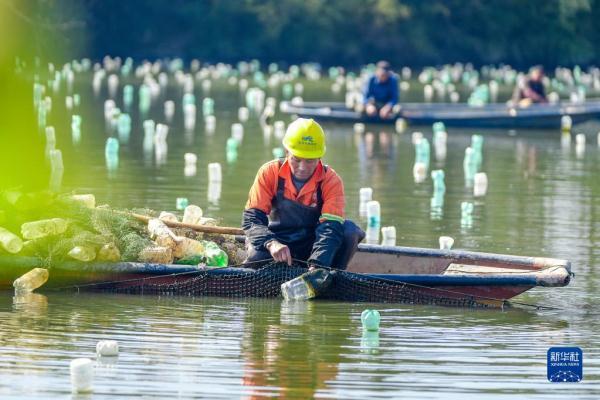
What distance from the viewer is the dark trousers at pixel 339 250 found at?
13391 mm

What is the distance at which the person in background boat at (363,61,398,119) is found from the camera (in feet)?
109

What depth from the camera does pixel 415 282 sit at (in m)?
13.3

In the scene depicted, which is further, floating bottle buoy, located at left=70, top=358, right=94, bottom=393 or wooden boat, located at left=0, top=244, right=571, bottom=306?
wooden boat, located at left=0, top=244, right=571, bottom=306

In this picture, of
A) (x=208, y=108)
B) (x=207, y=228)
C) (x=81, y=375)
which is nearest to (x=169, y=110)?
(x=208, y=108)

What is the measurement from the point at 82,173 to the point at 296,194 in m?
10.8

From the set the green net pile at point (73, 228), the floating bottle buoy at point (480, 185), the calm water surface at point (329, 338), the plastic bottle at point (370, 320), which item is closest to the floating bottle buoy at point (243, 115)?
the floating bottle buoy at point (480, 185)

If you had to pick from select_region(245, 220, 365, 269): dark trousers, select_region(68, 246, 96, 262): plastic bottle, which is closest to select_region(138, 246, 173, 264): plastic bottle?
select_region(68, 246, 96, 262): plastic bottle

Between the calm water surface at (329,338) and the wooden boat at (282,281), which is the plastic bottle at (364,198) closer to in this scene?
the calm water surface at (329,338)

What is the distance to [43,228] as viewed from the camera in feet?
45.4

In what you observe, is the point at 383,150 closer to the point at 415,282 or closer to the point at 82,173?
the point at 82,173

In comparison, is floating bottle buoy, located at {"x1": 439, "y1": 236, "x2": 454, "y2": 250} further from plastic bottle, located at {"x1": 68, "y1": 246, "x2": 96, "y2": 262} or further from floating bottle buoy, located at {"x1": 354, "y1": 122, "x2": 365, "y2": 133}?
floating bottle buoy, located at {"x1": 354, "y1": 122, "x2": 365, "y2": 133}

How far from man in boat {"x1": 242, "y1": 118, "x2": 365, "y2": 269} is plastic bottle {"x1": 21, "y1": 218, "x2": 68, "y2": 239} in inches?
64.9

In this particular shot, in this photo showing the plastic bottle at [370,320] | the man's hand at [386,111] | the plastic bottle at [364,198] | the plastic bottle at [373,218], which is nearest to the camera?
the plastic bottle at [370,320]

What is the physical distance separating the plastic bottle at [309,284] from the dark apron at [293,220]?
44 cm
